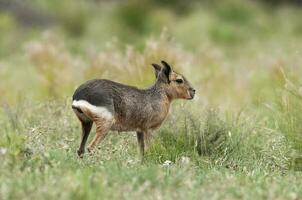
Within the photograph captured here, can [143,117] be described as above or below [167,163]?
above

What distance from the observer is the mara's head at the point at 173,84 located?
29.8ft

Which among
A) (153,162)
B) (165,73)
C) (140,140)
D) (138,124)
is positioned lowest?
(153,162)

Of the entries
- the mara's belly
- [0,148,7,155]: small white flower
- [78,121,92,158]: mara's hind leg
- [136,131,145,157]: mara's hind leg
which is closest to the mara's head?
the mara's belly

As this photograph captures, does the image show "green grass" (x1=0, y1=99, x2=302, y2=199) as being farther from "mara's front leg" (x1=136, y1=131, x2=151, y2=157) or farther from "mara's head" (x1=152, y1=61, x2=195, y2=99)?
"mara's head" (x1=152, y1=61, x2=195, y2=99)

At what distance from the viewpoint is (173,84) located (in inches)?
359

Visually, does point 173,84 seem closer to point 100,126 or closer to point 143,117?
point 143,117

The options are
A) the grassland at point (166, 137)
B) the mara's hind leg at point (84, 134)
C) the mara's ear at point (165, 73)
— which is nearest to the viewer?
the grassland at point (166, 137)

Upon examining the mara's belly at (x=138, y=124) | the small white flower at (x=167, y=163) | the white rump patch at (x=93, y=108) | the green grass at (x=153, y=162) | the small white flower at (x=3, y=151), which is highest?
the white rump patch at (x=93, y=108)

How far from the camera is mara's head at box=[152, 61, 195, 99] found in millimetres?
9077

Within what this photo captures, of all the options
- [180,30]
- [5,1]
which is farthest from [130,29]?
[5,1]

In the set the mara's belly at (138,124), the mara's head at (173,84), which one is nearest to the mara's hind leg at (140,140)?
the mara's belly at (138,124)

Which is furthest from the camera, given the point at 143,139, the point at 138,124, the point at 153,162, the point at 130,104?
the point at 143,139

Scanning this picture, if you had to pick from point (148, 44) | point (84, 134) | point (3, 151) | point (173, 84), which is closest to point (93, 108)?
point (84, 134)

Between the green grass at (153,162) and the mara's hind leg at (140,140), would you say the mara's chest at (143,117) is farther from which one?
the green grass at (153,162)
